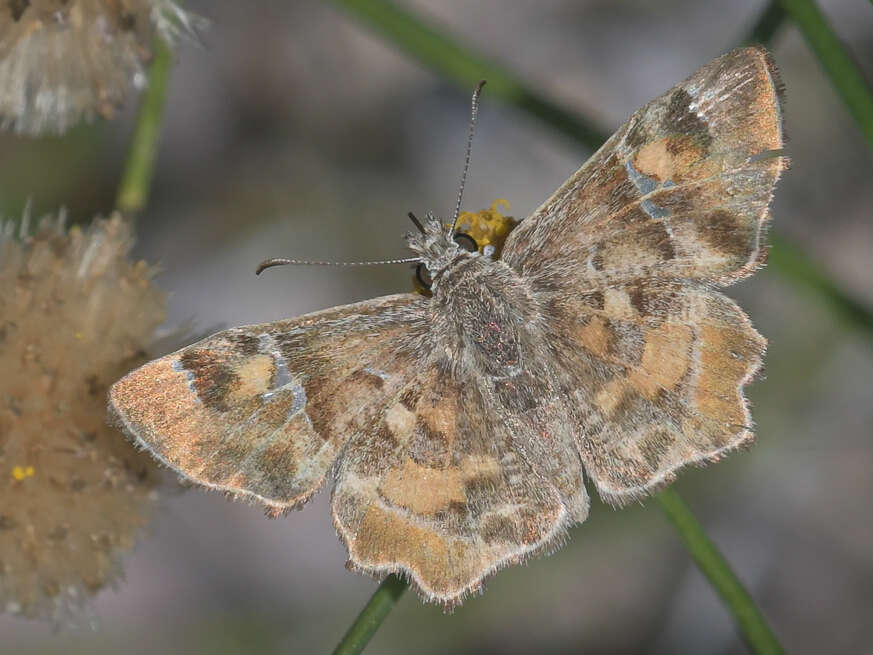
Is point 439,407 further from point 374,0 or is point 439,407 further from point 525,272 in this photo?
point 374,0

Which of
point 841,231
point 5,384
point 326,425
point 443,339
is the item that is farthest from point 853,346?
point 5,384

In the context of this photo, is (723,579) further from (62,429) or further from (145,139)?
(145,139)

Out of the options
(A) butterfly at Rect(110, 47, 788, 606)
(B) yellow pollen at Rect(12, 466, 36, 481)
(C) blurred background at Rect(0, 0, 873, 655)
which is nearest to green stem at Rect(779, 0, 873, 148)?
(A) butterfly at Rect(110, 47, 788, 606)

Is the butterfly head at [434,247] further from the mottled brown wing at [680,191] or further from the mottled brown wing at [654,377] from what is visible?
the mottled brown wing at [654,377]

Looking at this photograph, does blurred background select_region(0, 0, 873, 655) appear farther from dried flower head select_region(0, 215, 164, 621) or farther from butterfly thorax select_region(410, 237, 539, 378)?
butterfly thorax select_region(410, 237, 539, 378)

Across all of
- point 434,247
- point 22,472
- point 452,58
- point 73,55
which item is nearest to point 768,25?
point 452,58
